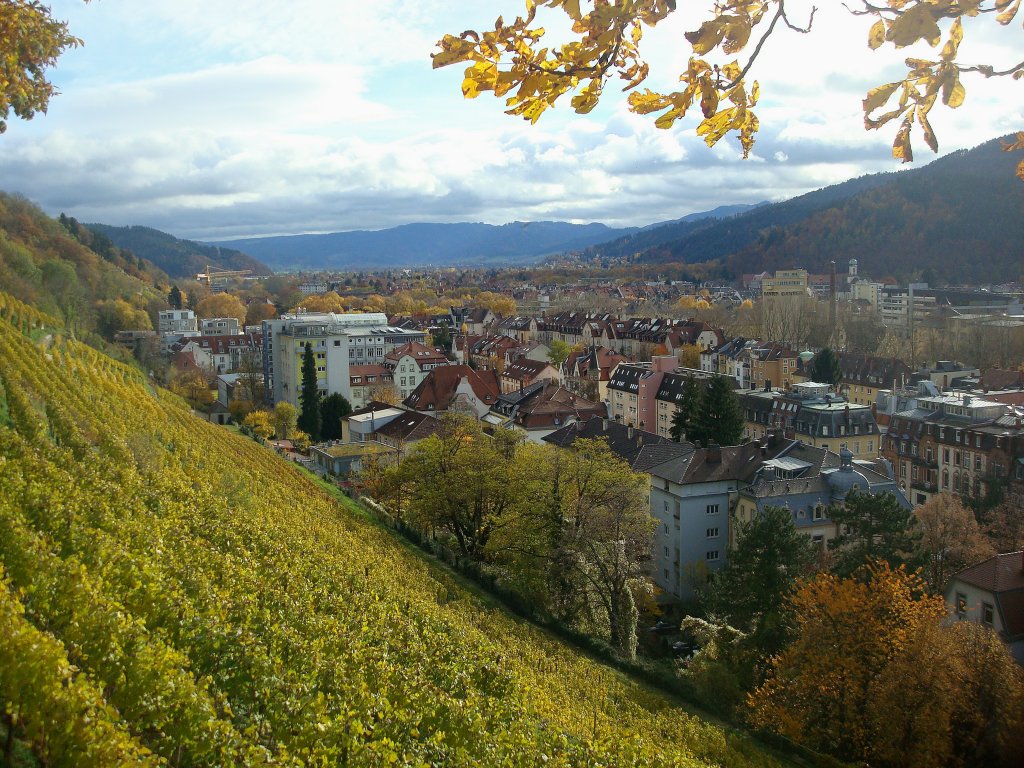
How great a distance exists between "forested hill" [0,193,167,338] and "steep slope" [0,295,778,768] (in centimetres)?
2884

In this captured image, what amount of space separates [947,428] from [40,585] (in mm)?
31627

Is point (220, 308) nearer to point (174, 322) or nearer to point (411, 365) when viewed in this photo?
point (174, 322)

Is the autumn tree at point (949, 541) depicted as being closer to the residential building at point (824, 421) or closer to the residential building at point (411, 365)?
the residential building at point (824, 421)

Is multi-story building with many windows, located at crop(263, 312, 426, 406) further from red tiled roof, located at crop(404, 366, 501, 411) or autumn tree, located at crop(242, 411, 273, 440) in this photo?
autumn tree, located at crop(242, 411, 273, 440)

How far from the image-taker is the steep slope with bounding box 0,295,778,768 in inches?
244

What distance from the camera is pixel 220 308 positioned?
9619cm

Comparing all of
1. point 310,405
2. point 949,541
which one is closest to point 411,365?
point 310,405

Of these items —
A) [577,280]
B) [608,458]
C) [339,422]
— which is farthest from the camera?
[577,280]

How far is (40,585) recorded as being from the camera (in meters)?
7.81

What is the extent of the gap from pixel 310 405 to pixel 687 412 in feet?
61.6

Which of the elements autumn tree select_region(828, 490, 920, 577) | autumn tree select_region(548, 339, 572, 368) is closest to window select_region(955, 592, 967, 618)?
autumn tree select_region(828, 490, 920, 577)

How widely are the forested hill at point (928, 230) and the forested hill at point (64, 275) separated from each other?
3410 inches

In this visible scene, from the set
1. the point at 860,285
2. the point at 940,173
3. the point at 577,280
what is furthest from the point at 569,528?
the point at 577,280

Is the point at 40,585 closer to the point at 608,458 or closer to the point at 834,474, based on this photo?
the point at 608,458
